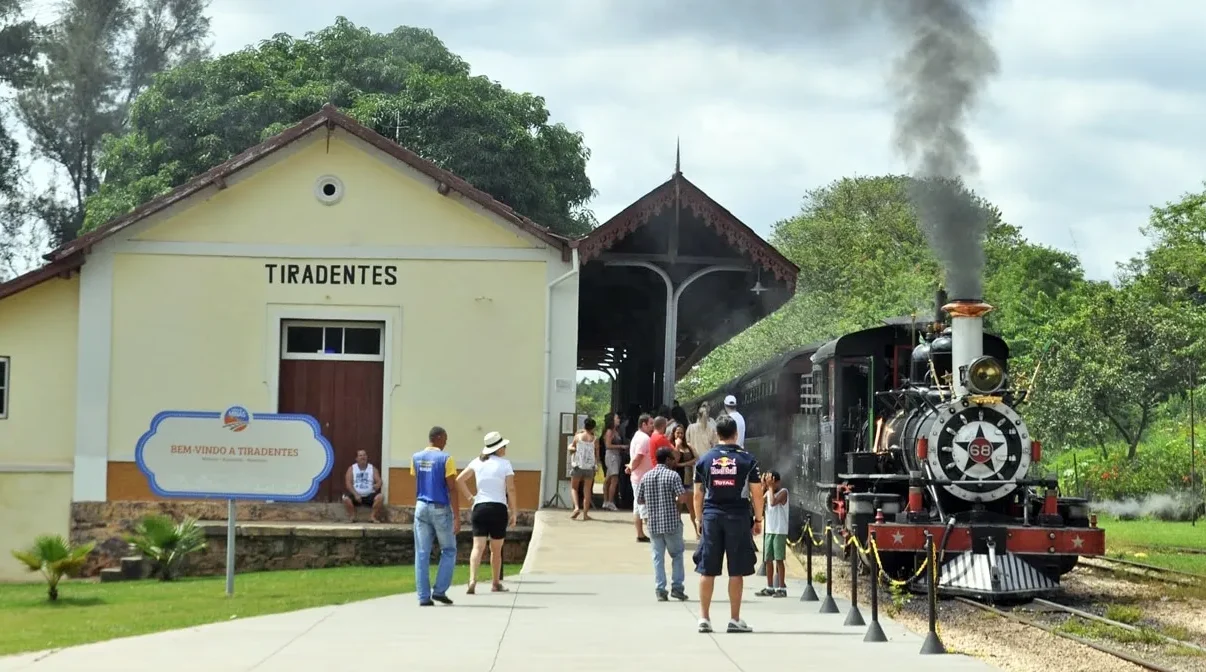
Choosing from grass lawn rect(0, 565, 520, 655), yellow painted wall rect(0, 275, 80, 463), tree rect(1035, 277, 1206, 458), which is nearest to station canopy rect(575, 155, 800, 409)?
grass lawn rect(0, 565, 520, 655)

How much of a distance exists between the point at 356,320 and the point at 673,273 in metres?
4.51

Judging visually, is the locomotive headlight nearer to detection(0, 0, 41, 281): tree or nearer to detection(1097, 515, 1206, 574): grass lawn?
detection(1097, 515, 1206, 574): grass lawn

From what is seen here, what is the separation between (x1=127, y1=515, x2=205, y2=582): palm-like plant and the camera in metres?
19.3

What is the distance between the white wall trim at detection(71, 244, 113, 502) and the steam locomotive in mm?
10436

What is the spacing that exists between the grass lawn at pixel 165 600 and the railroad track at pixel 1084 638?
18.3ft

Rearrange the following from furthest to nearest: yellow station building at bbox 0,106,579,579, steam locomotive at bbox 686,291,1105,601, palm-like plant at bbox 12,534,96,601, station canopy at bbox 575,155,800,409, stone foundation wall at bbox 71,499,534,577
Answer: yellow station building at bbox 0,106,579,579, stone foundation wall at bbox 71,499,534,577, station canopy at bbox 575,155,800,409, palm-like plant at bbox 12,534,96,601, steam locomotive at bbox 686,291,1105,601

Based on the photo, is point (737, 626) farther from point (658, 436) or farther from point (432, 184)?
point (432, 184)

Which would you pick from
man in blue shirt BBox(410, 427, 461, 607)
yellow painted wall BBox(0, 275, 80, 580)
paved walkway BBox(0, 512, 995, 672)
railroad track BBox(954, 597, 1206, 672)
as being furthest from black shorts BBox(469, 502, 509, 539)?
yellow painted wall BBox(0, 275, 80, 580)

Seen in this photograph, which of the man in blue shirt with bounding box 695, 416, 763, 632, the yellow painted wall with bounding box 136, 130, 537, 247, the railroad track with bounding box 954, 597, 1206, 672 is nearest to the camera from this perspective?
the railroad track with bounding box 954, 597, 1206, 672

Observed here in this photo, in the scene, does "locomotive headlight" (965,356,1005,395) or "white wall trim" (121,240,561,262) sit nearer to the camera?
"locomotive headlight" (965,356,1005,395)

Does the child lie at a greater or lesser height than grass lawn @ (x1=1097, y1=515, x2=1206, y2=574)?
greater

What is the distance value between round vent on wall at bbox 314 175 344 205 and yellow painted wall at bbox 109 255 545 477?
4.10 feet

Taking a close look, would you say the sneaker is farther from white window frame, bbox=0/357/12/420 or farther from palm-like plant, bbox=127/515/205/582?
white window frame, bbox=0/357/12/420

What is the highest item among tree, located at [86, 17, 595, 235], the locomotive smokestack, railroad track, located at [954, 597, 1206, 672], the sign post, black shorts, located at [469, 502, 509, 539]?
tree, located at [86, 17, 595, 235]
